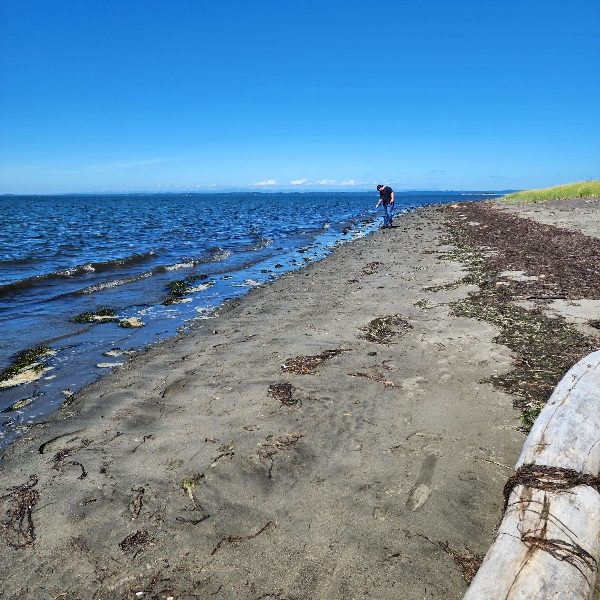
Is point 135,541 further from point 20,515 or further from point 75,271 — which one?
point 75,271

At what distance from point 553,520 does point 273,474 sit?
7.49 ft

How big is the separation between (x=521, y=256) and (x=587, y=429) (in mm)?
12217

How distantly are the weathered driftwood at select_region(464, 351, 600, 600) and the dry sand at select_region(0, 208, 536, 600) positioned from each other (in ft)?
1.19

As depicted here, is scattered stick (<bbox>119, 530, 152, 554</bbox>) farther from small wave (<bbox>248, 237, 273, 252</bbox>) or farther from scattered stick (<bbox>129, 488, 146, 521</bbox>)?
small wave (<bbox>248, 237, 273, 252</bbox>)

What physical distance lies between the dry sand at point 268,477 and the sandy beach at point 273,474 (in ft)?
0.05

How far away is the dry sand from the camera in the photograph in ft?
10.4

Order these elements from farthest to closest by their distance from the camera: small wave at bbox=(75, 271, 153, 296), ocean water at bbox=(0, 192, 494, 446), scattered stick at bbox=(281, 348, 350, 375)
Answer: small wave at bbox=(75, 271, 153, 296)
ocean water at bbox=(0, 192, 494, 446)
scattered stick at bbox=(281, 348, 350, 375)

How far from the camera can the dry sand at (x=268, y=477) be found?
3158 millimetres

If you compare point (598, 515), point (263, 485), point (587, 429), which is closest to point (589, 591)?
point (598, 515)

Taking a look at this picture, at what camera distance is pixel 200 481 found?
13.5ft

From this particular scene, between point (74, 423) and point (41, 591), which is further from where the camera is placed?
point (74, 423)

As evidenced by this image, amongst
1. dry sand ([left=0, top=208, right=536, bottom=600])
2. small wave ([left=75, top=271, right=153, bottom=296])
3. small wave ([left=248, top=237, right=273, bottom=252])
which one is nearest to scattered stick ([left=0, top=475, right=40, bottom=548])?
dry sand ([left=0, top=208, right=536, bottom=600])

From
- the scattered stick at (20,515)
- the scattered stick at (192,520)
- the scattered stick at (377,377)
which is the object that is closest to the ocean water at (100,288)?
the scattered stick at (20,515)

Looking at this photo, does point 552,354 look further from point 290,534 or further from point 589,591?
point 290,534
